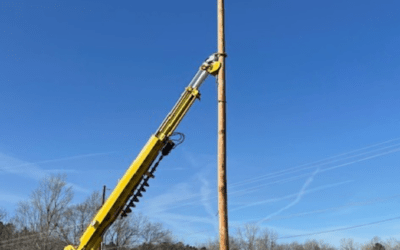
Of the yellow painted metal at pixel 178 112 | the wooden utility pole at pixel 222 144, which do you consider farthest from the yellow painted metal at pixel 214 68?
the yellow painted metal at pixel 178 112

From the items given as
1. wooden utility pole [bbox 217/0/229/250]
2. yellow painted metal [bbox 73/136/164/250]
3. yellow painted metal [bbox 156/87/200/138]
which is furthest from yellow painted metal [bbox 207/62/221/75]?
yellow painted metal [bbox 73/136/164/250]

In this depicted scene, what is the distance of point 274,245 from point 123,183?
7483cm

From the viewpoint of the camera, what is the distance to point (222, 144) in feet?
26.5

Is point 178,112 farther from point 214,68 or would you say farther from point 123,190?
point 123,190

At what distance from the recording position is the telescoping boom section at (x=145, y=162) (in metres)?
9.60

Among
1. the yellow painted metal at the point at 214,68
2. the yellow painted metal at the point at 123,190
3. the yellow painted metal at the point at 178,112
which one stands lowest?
the yellow painted metal at the point at 123,190

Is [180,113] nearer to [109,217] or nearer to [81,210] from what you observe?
[109,217]

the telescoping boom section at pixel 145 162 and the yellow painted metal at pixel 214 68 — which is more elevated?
the yellow painted metal at pixel 214 68

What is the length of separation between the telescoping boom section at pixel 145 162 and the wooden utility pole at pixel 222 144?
607 mm

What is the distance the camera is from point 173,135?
9.86 m

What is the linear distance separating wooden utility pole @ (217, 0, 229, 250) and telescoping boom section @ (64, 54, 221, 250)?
1.99 ft

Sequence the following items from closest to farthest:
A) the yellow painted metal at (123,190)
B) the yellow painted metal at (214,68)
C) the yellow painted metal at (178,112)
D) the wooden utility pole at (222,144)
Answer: the wooden utility pole at (222,144)
the yellow painted metal at (214,68)
the yellow painted metal at (178,112)
the yellow painted metal at (123,190)

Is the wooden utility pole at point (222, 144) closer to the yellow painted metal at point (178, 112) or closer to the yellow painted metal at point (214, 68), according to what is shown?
the yellow painted metal at point (214, 68)

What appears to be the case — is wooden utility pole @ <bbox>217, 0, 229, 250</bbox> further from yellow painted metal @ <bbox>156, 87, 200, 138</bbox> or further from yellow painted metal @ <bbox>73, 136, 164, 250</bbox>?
yellow painted metal @ <bbox>73, 136, 164, 250</bbox>
